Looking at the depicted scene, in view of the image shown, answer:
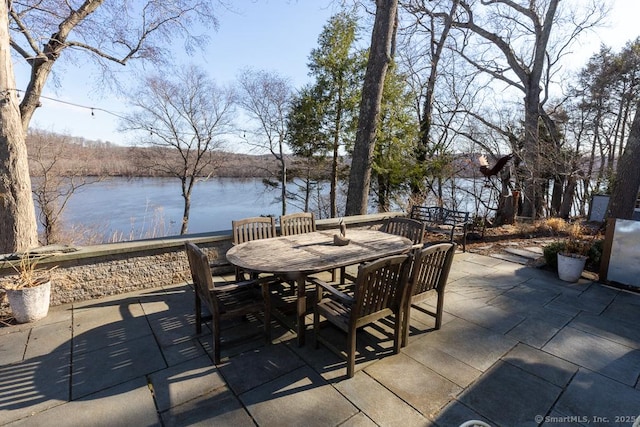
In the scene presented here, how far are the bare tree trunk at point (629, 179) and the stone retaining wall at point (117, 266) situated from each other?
6.58 m

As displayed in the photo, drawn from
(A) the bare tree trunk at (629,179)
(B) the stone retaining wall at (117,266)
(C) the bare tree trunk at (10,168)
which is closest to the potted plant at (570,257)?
(A) the bare tree trunk at (629,179)

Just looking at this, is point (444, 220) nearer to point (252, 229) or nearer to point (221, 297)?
point (252, 229)

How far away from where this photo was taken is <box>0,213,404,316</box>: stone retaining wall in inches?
115

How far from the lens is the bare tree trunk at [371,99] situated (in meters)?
5.16

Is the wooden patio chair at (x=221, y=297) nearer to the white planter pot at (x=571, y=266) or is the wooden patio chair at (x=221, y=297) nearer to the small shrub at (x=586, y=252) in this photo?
the white planter pot at (x=571, y=266)

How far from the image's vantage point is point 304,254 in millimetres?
2602

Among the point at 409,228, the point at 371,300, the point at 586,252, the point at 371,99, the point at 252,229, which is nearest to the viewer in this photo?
the point at 371,300

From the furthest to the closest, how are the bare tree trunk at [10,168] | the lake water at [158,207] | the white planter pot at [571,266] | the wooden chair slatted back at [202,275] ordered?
1. the lake water at [158,207]
2. the white planter pot at [571,266]
3. the bare tree trunk at [10,168]
4. the wooden chair slatted back at [202,275]

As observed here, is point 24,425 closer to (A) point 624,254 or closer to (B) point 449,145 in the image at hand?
(A) point 624,254

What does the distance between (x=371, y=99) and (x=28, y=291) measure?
522cm

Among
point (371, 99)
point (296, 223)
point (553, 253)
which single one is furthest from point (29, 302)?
point (553, 253)

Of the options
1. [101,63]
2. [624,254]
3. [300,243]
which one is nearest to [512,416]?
[300,243]

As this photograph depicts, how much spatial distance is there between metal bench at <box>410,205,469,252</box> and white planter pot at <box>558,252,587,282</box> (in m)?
1.41

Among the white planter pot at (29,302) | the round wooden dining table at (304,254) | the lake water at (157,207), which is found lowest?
the lake water at (157,207)
